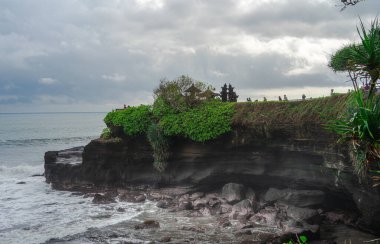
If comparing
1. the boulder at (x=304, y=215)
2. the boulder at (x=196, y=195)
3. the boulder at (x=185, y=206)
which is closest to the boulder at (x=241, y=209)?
the boulder at (x=304, y=215)

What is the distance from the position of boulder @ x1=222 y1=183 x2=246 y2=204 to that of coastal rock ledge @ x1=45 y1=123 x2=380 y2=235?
0.05 meters

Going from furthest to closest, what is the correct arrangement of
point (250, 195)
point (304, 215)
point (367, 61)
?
point (250, 195) < point (304, 215) < point (367, 61)

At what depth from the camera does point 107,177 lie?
914 inches

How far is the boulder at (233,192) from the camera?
18009 mm

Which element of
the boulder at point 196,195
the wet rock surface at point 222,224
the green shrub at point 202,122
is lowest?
the wet rock surface at point 222,224

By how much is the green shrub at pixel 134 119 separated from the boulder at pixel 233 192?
5.91 m

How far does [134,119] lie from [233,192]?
24.0 feet

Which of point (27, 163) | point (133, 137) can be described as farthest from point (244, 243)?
point (27, 163)

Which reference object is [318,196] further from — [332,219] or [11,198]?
[11,198]

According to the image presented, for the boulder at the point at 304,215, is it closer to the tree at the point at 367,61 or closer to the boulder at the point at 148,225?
the boulder at the point at 148,225

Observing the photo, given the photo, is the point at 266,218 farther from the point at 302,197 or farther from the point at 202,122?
the point at 202,122

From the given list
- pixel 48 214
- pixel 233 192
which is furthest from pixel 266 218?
pixel 48 214

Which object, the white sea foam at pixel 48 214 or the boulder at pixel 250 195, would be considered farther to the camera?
the boulder at pixel 250 195

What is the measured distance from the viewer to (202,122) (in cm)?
1950
